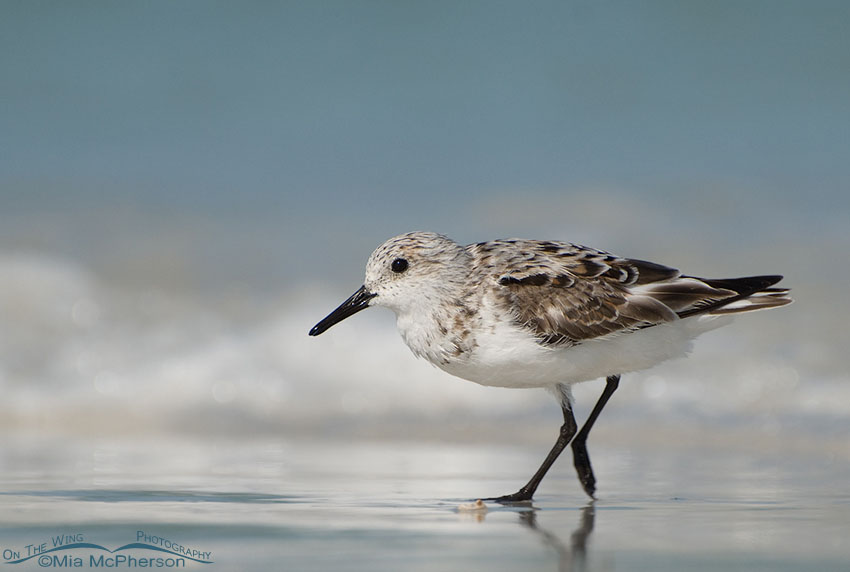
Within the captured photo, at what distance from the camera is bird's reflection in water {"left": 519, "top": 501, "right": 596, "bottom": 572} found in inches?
156

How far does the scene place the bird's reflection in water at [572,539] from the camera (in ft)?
13.0

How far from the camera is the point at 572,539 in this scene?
4.44m

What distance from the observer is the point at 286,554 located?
411 centimetres

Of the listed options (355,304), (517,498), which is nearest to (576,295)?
(517,498)

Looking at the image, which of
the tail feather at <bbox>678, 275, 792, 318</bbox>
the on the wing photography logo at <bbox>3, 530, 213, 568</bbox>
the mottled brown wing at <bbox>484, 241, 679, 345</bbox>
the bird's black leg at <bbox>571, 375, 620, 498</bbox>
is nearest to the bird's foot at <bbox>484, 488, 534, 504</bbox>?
the bird's black leg at <bbox>571, 375, 620, 498</bbox>

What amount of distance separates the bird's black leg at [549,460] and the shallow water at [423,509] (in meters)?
0.13

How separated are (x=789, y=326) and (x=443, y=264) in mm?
5493

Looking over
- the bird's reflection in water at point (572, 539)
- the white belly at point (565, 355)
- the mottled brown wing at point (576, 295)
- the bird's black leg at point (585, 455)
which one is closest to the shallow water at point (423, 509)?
the bird's reflection in water at point (572, 539)

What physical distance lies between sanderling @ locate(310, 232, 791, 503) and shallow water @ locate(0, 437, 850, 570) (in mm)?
670

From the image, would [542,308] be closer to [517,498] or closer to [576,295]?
[576,295]

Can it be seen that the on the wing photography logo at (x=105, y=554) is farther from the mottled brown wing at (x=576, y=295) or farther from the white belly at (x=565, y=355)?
the mottled brown wing at (x=576, y=295)

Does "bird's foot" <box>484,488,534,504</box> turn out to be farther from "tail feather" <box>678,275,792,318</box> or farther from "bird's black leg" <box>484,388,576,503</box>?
"tail feather" <box>678,275,792,318</box>

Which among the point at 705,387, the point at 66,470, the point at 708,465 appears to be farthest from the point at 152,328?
the point at 708,465

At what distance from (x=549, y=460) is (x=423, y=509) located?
90 centimetres
